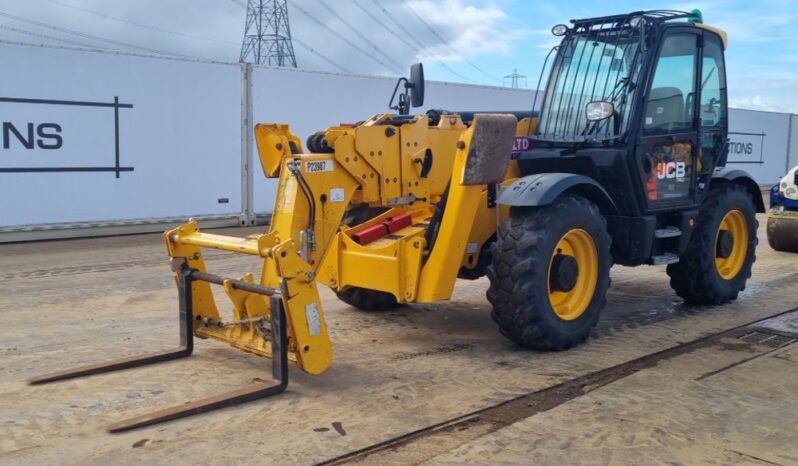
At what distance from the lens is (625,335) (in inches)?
238

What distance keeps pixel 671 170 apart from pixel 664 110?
0.52 metres

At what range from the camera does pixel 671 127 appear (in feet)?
21.1

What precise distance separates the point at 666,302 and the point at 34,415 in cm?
559

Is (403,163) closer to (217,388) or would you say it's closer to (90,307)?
(217,388)

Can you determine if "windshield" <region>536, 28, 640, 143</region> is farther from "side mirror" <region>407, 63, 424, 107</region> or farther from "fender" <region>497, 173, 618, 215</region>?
"side mirror" <region>407, 63, 424, 107</region>

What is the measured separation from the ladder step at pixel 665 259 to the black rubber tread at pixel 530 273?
113cm

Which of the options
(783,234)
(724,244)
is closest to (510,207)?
(724,244)

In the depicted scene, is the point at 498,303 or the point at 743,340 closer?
the point at 498,303

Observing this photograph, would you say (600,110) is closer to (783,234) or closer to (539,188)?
(539,188)

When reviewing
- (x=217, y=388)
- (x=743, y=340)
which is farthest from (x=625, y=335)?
(x=217, y=388)

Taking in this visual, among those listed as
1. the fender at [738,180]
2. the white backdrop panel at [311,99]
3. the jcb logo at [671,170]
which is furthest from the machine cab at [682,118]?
the white backdrop panel at [311,99]

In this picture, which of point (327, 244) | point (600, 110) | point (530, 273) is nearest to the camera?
point (530, 273)

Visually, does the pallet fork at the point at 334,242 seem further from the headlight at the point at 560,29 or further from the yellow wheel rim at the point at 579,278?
the headlight at the point at 560,29

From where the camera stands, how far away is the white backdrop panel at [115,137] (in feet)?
35.4
